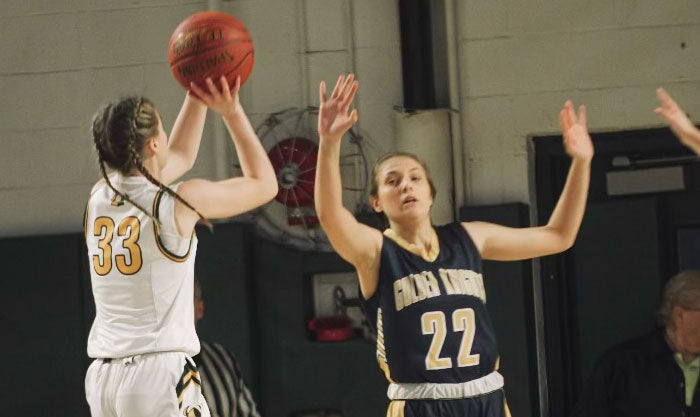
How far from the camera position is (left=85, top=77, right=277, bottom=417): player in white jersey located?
3609 millimetres

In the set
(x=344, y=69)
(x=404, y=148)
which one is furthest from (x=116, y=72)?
(x=404, y=148)

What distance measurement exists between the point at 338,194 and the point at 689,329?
2.40m

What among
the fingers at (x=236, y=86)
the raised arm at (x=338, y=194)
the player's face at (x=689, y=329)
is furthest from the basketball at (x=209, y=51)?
the player's face at (x=689, y=329)

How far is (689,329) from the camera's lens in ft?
18.3

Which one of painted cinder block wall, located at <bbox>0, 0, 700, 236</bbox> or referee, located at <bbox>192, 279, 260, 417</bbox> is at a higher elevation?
painted cinder block wall, located at <bbox>0, 0, 700, 236</bbox>

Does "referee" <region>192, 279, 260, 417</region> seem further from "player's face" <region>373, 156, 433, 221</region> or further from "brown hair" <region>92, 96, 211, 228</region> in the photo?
"brown hair" <region>92, 96, 211, 228</region>

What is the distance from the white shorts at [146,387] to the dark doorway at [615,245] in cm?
306

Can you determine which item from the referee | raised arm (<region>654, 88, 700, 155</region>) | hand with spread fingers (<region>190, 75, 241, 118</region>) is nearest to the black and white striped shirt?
the referee

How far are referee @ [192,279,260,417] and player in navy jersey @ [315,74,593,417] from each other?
5.12 ft

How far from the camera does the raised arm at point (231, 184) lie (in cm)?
364

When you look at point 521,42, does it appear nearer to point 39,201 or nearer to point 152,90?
point 152,90

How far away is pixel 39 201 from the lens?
6.57 meters

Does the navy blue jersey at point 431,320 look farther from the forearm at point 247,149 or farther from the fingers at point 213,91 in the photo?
the fingers at point 213,91

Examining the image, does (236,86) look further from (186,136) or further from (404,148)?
(404,148)
